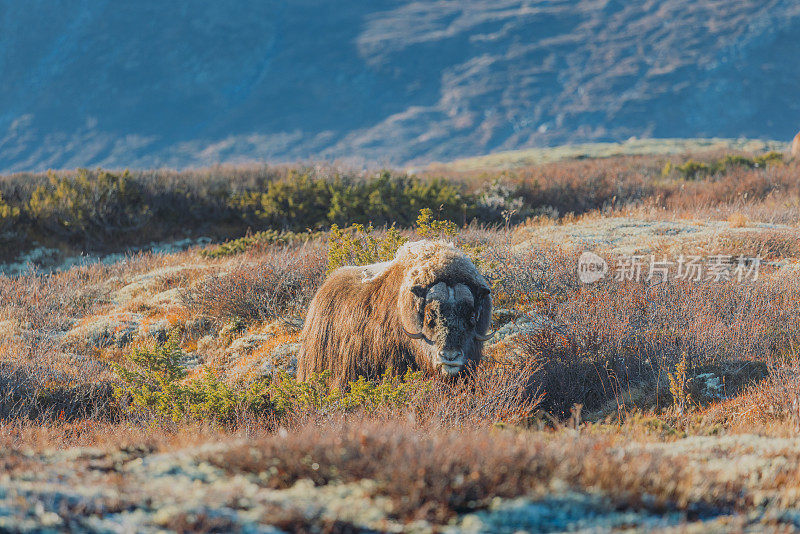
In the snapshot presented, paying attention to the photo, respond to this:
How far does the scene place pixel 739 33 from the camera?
593ft

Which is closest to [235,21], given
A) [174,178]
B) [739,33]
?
[739,33]

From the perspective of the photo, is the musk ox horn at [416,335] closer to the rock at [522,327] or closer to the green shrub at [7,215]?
the rock at [522,327]

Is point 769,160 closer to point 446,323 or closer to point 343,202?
point 343,202

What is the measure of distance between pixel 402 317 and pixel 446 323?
1.66 feet

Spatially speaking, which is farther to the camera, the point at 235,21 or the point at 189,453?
the point at 235,21

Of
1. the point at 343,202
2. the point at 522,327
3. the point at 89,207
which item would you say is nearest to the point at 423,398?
the point at 522,327

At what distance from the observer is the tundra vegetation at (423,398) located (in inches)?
132

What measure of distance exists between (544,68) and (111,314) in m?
184

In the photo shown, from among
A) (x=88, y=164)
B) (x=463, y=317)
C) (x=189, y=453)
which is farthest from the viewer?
(x=88, y=164)

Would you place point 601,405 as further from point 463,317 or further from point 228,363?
point 228,363

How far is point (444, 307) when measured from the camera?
6215 millimetres

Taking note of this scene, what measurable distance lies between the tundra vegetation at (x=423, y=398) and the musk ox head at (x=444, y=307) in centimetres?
28
